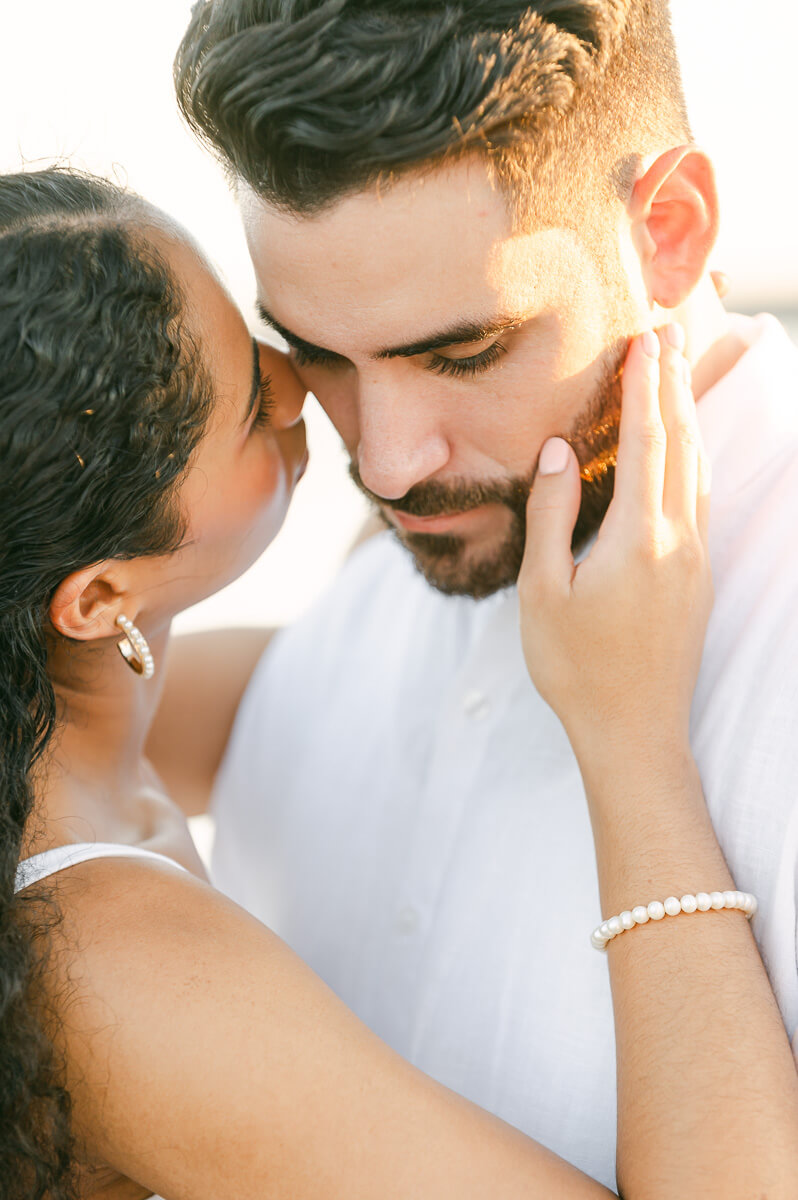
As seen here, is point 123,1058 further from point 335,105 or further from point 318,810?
point 335,105

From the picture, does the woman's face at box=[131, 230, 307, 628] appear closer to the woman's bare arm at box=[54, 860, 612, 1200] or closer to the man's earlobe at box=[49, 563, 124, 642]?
the man's earlobe at box=[49, 563, 124, 642]

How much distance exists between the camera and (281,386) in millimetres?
1527

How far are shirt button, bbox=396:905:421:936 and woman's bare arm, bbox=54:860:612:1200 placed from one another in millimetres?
448

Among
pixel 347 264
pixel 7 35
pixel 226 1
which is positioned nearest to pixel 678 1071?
pixel 347 264

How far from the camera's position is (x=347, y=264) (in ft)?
4.20

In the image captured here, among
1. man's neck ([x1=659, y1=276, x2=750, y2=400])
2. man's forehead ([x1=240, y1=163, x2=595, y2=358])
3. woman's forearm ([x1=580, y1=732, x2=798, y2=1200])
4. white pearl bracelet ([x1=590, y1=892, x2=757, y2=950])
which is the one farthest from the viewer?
man's neck ([x1=659, y1=276, x2=750, y2=400])

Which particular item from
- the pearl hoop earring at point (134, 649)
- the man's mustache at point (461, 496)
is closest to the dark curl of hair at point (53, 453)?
the pearl hoop earring at point (134, 649)

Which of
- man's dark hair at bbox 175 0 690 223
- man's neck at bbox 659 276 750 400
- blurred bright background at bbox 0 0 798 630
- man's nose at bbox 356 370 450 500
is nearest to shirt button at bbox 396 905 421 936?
man's nose at bbox 356 370 450 500

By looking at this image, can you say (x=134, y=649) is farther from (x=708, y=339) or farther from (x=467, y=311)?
(x=708, y=339)

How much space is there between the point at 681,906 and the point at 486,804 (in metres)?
0.46

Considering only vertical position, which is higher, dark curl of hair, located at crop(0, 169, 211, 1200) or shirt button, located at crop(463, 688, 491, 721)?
dark curl of hair, located at crop(0, 169, 211, 1200)

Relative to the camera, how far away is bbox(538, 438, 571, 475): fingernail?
4.82 feet

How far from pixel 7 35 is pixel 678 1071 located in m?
3.55

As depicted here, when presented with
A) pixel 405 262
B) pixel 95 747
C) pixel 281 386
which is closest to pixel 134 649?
pixel 95 747
